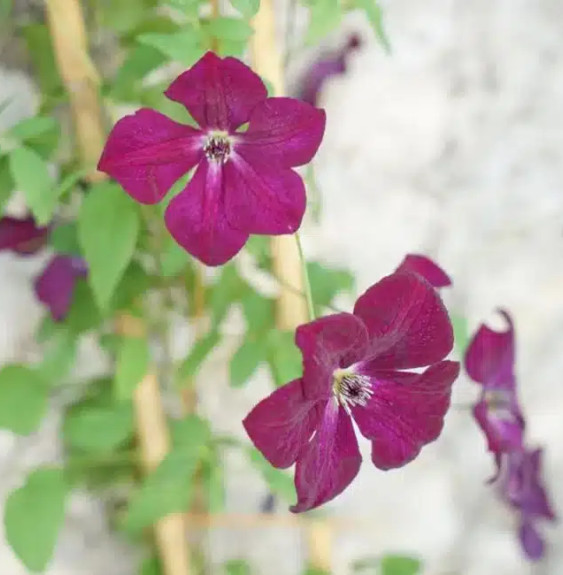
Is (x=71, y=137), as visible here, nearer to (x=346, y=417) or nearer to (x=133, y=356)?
(x=133, y=356)

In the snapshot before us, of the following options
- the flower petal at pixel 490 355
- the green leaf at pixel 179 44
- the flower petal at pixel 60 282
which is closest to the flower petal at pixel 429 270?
the flower petal at pixel 490 355

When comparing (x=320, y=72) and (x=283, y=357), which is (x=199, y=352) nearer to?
(x=283, y=357)

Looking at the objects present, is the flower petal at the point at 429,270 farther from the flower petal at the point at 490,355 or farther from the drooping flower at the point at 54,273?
the drooping flower at the point at 54,273

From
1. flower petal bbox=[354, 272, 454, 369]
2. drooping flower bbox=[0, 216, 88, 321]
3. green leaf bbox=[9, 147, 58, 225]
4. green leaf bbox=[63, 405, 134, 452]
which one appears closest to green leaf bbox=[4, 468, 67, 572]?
green leaf bbox=[63, 405, 134, 452]

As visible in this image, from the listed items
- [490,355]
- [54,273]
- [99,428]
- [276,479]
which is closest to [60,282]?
[54,273]

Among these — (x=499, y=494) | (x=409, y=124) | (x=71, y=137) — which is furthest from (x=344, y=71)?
(x=499, y=494)
